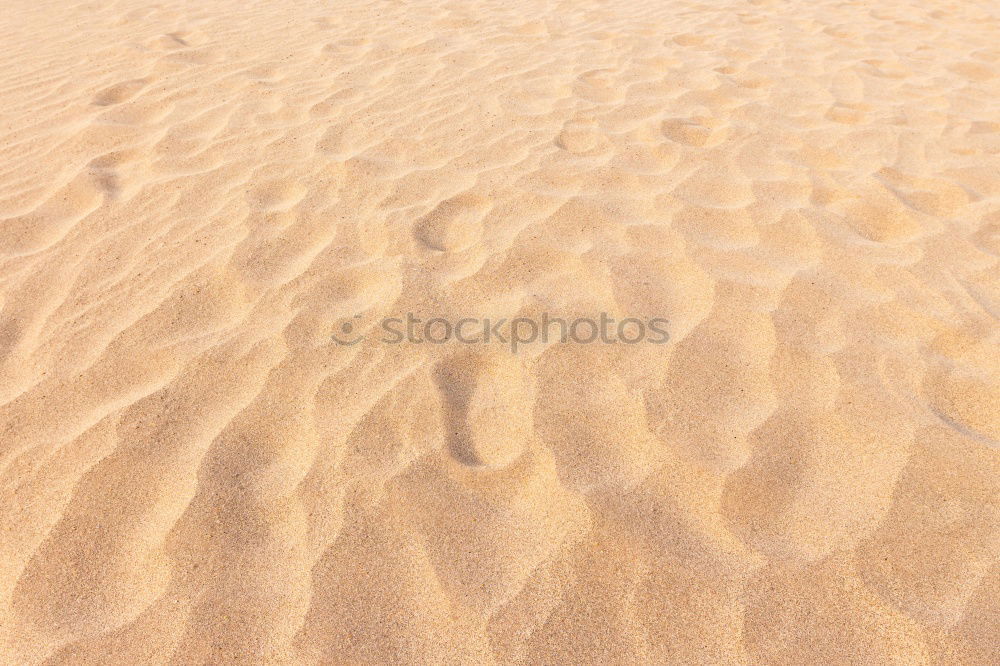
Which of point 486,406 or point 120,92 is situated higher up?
point 120,92

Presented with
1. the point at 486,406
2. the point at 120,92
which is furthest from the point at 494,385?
the point at 120,92

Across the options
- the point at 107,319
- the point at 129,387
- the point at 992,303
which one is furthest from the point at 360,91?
the point at 992,303

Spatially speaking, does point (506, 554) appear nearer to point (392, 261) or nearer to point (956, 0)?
point (392, 261)

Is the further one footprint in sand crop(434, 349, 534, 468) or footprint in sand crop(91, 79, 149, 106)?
footprint in sand crop(91, 79, 149, 106)

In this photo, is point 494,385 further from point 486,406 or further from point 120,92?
point 120,92

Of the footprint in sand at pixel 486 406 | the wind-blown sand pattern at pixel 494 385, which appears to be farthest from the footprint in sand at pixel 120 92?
the footprint in sand at pixel 486 406

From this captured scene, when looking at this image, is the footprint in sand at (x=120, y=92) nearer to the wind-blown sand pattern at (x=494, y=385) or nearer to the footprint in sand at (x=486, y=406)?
the wind-blown sand pattern at (x=494, y=385)

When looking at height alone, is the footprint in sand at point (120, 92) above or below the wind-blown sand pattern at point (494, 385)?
above

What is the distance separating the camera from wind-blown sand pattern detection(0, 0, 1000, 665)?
1.35 m

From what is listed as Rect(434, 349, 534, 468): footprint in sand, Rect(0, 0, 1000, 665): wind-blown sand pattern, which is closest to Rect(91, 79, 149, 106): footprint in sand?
Rect(0, 0, 1000, 665): wind-blown sand pattern

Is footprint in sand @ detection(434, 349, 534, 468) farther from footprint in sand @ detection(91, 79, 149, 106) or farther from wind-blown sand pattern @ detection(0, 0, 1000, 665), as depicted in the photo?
footprint in sand @ detection(91, 79, 149, 106)

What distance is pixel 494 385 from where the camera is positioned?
1854 millimetres

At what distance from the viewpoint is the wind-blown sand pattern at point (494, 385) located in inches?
53.2

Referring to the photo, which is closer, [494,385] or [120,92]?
[494,385]
